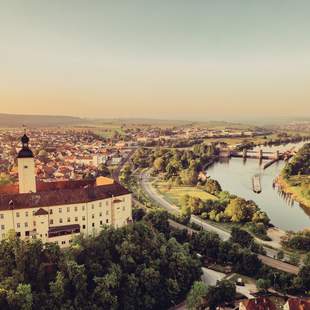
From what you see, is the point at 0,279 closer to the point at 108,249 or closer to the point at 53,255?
the point at 53,255

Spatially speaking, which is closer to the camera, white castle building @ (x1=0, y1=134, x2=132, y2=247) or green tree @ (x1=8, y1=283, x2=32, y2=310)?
green tree @ (x1=8, y1=283, x2=32, y2=310)

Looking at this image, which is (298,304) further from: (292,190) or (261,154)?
(261,154)

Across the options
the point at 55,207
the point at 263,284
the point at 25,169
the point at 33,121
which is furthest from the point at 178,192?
the point at 33,121

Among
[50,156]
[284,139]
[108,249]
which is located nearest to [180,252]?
[108,249]

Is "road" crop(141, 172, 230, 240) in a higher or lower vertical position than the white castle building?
lower

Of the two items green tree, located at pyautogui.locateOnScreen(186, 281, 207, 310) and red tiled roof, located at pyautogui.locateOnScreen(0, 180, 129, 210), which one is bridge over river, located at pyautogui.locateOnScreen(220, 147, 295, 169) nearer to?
red tiled roof, located at pyautogui.locateOnScreen(0, 180, 129, 210)

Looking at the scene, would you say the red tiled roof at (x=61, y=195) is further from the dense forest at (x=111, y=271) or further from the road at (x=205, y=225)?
the road at (x=205, y=225)

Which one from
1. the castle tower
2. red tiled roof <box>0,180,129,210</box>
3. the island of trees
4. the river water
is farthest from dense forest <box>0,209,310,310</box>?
the island of trees

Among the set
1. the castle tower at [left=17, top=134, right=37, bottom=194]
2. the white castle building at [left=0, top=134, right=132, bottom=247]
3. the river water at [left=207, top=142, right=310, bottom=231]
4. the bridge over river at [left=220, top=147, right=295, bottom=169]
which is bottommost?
the river water at [left=207, top=142, right=310, bottom=231]

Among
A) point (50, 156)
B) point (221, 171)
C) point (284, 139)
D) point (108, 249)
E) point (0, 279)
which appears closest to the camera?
point (0, 279)
